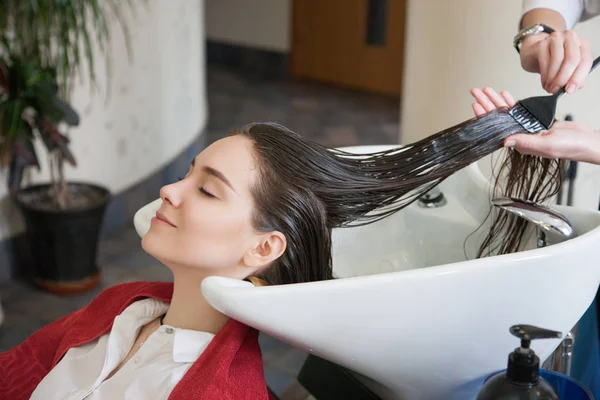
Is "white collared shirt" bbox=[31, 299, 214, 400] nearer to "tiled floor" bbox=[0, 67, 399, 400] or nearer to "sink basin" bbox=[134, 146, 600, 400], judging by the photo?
"sink basin" bbox=[134, 146, 600, 400]

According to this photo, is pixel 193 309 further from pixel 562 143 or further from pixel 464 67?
pixel 464 67

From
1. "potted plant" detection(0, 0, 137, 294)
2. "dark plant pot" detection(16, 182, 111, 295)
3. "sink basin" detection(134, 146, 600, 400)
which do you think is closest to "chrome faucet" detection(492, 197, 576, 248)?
"sink basin" detection(134, 146, 600, 400)

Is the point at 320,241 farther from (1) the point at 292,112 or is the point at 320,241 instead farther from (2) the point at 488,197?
(1) the point at 292,112

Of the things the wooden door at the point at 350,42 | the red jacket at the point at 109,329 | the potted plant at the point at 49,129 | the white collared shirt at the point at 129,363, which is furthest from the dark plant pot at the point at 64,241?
the wooden door at the point at 350,42

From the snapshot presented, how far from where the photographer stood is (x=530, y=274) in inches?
32.8

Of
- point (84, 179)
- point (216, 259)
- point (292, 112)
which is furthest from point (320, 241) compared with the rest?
point (292, 112)

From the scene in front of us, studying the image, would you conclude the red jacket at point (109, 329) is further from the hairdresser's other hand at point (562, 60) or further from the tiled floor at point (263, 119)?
the tiled floor at point (263, 119)

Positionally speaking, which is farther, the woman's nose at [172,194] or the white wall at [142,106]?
the white wall at [142,106]

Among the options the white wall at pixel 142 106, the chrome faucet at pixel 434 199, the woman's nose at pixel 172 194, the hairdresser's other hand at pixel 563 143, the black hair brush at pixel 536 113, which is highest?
the black hair brush at pixel 536 113

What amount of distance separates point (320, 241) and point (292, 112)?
3.56 meters

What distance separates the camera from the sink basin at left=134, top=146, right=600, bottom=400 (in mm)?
812

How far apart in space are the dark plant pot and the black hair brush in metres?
1.69

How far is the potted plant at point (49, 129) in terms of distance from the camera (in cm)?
211

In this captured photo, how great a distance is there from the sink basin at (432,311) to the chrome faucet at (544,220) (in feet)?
0.11
